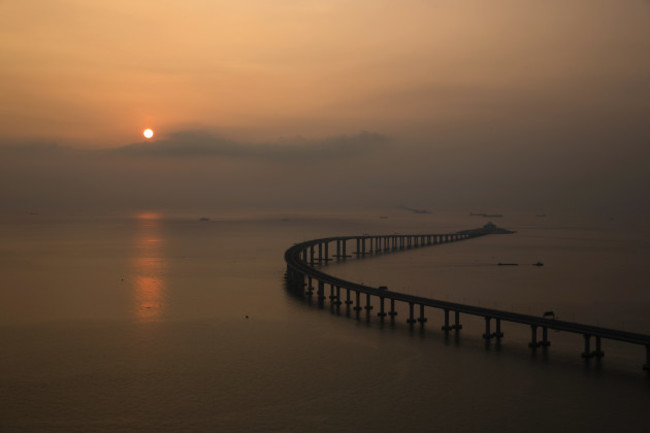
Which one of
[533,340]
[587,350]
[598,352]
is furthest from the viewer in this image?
[533,340]

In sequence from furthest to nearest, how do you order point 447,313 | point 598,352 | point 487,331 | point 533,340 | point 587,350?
point 447,313, point 487,331, point 533,340, point 598,352, point 587,350

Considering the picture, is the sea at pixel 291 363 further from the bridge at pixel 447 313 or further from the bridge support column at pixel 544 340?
the bridge at pixel 447 313

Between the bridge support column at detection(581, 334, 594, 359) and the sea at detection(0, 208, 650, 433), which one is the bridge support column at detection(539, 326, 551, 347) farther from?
the bridge support column at detection(581, 334, 594, 359)

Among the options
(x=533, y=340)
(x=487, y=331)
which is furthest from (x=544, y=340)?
(x=487, y=331)

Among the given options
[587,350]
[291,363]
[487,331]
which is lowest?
[291,363]

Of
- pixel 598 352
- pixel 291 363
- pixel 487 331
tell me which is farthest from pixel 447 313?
pixel 291 363

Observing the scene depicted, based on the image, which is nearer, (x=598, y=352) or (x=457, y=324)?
(x=598, y=352)

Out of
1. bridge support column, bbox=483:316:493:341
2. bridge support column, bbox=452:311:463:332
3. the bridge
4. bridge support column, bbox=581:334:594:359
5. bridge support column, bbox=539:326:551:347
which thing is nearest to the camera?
the bridge

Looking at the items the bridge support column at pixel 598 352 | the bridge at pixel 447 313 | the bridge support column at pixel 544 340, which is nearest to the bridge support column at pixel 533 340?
the bridge at pixel 447 313

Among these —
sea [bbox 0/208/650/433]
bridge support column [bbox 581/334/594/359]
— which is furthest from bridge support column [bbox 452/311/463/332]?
bridge support column [bbox 581/334/594/359]

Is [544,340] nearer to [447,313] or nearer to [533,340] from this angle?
[533,340]

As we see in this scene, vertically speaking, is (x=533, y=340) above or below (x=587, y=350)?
below

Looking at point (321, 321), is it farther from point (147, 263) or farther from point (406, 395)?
point (147, 263)

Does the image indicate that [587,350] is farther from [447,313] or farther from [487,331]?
[447,313]
